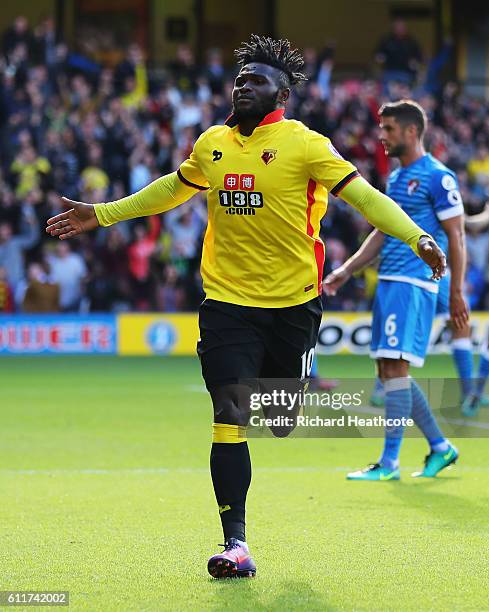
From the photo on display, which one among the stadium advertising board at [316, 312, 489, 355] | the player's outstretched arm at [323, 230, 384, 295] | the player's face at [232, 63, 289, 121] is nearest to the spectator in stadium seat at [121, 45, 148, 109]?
the stadium advertising board at [316, 312, 489, 355]

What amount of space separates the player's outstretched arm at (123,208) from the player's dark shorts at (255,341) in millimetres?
616

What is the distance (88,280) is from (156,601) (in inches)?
610

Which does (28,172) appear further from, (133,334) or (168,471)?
(168,471)

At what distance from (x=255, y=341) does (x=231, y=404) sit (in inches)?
13.2

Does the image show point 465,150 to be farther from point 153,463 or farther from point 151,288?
point 153,463

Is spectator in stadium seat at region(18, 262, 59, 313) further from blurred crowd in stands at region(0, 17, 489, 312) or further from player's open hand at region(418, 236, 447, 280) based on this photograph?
player's open hand at region(418, 236, 447, 280)

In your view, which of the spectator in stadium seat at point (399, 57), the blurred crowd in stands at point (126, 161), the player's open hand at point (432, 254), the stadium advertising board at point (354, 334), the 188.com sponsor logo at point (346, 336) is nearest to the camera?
the player's open hand at point (432, 254)

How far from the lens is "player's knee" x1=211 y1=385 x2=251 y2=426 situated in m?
5.98

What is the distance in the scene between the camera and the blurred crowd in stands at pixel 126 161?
813 inches

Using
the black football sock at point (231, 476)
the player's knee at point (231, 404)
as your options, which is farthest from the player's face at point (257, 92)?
the black football sock at point (231, 476)

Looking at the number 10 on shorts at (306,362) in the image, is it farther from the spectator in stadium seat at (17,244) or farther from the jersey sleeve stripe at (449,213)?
the spectator in stadium seat at (17,244)

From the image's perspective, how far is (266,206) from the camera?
6.09 metres

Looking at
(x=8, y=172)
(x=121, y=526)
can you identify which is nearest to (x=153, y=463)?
(x=121, y=526)

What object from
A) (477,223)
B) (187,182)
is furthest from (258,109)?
(477,223)
